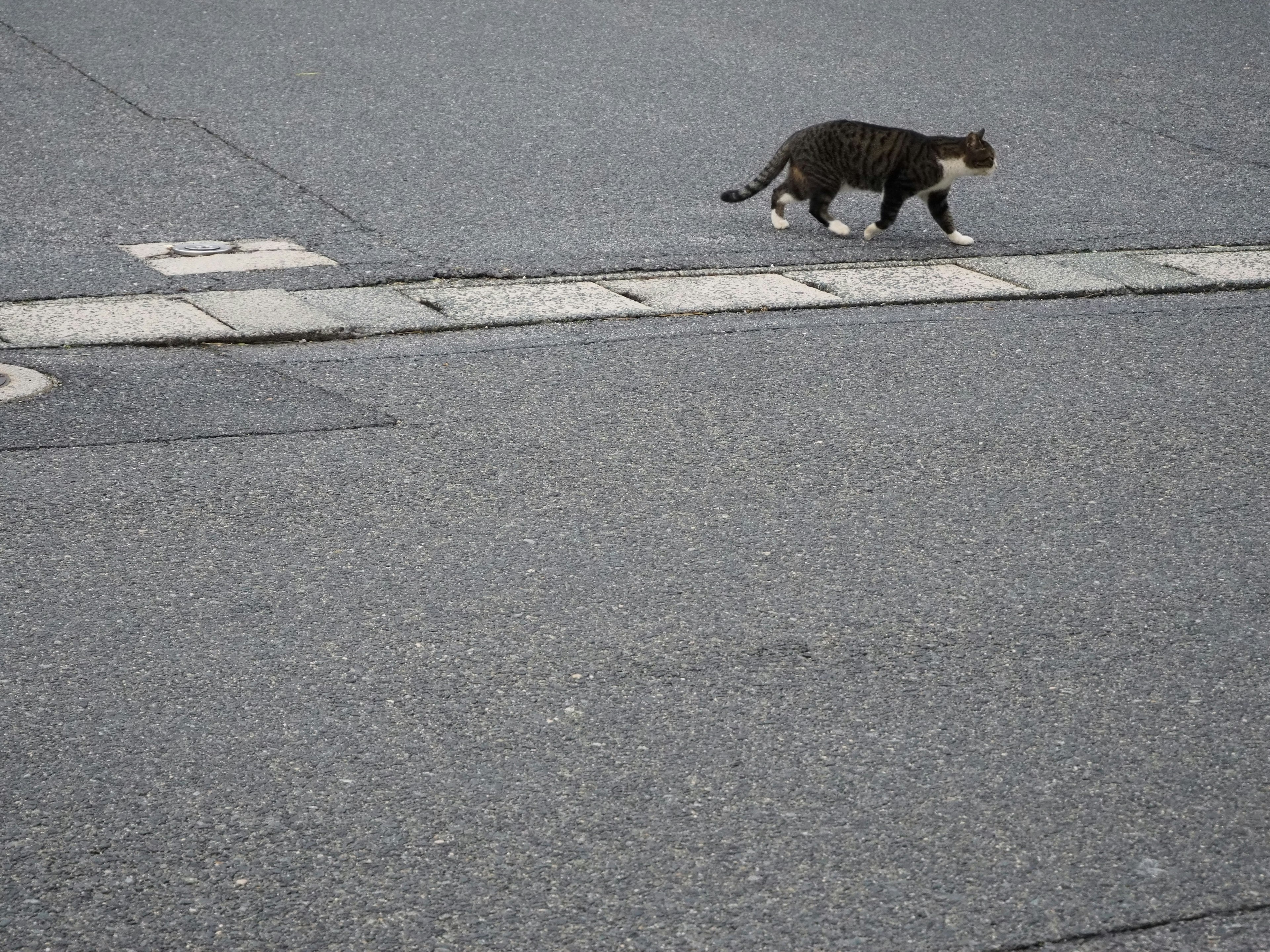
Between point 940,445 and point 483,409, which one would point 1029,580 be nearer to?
point 940,445

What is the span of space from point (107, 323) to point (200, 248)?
973mm

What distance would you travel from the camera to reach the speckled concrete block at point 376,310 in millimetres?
5613

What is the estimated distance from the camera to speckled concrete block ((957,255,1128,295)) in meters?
6.41

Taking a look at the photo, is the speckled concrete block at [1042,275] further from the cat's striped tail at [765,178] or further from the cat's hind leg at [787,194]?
the cat's striped tail at [765,178]

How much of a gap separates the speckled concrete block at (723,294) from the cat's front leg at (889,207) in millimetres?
812

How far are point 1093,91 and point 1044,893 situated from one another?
8.97 meters

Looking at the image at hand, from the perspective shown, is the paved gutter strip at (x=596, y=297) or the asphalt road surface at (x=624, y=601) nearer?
the asphalt road surface at (x=624, y=601)

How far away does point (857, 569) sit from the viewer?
151 inches

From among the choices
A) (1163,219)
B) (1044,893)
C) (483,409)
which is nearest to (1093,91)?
(1163,219)

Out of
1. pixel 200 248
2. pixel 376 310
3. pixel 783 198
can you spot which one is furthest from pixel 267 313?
pixel 783 198

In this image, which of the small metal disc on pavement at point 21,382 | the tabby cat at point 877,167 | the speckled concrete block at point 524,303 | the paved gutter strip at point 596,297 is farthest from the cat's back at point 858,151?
the small metal disc on pavement at point 21,382

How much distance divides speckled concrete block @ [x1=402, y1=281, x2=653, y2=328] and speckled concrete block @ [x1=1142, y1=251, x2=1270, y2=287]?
2504 mm

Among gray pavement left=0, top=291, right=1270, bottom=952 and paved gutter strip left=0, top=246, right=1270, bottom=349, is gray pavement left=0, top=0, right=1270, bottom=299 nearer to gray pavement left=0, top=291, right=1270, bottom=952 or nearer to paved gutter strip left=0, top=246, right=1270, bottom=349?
paved gutter strip left=0, top=246, right=1270, bottom=349

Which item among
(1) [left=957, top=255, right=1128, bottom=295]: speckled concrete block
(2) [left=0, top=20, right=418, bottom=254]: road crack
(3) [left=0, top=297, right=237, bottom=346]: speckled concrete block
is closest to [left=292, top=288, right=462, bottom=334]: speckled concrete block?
(3) [left=0, top=297, right=237, bottom=346]: speckled concrete block
